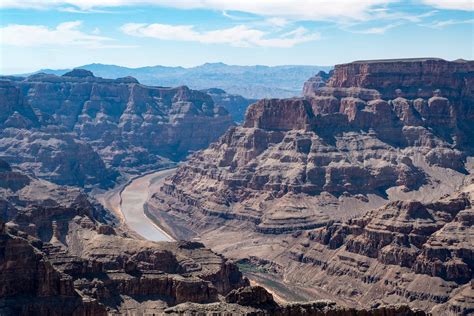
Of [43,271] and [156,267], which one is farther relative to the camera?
[156,267]

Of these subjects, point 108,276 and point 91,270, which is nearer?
point 108,276

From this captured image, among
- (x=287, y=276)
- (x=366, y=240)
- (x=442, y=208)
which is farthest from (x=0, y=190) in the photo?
(x=442, y=208)

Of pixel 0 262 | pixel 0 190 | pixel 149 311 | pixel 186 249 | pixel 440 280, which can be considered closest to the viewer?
pixel 0 262

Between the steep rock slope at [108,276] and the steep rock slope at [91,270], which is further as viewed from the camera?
the steep rock slope at [91,270]

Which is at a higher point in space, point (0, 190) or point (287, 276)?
point (0, 190)

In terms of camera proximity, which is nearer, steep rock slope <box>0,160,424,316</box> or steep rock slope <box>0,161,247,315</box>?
steep rock slope <box>0,160,424,316</box>

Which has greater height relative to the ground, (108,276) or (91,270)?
(91,270)

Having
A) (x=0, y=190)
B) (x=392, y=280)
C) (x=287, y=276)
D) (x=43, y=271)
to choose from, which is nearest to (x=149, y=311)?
(x=43, y=271)

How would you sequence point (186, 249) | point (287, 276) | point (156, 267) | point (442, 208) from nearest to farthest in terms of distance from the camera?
point (156, 267)
point (186, 249)
point (442, 208)
point (287, 276)

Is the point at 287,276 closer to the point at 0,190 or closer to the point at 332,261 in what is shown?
the point at 332,261
